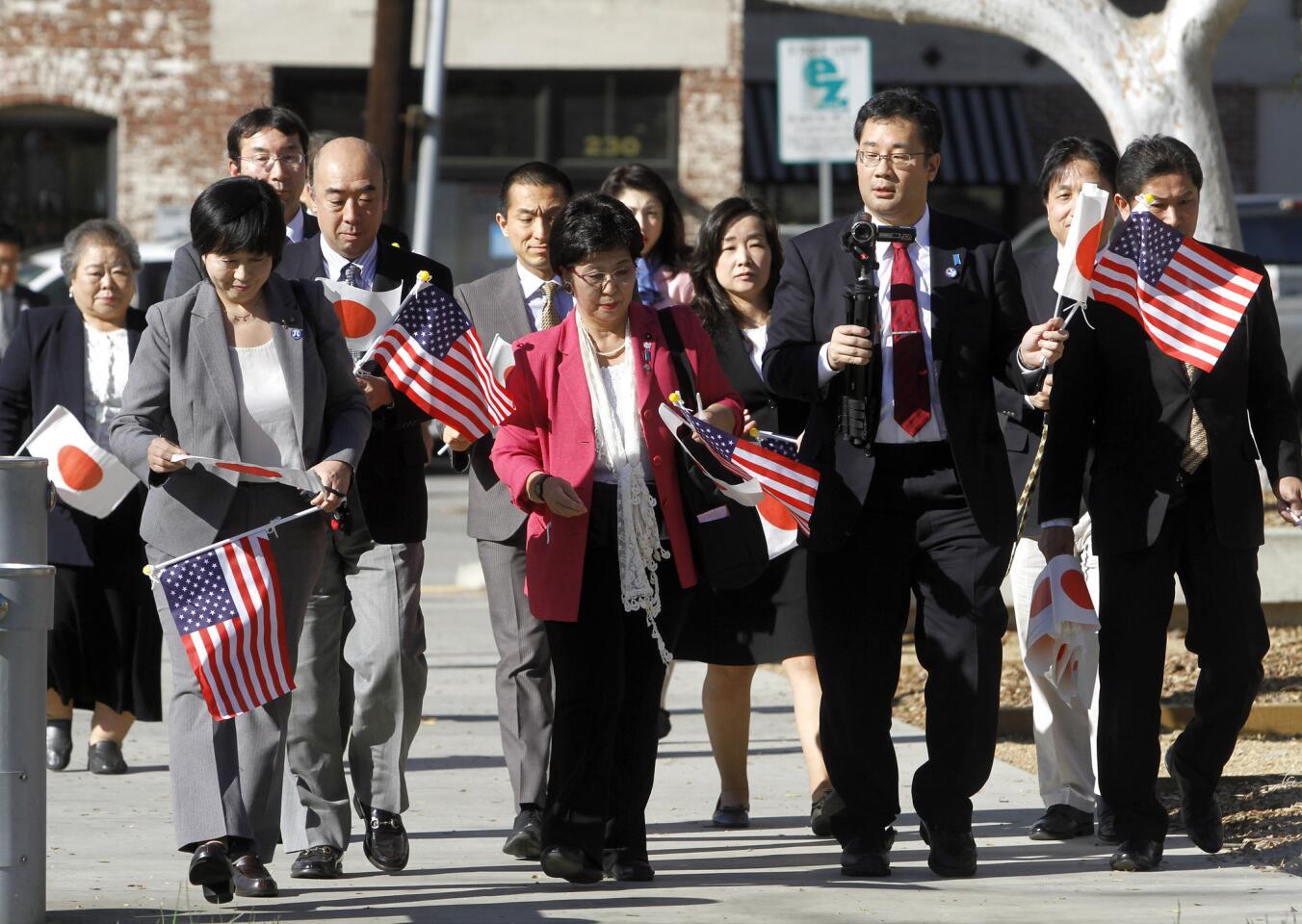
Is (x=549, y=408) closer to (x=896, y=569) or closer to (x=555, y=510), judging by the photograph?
(x=555, y=510)

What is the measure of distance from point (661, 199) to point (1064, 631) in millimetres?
2617

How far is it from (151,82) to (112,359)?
16.1m

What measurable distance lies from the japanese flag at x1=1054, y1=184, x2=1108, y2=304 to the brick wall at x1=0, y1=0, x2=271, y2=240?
1849 cm

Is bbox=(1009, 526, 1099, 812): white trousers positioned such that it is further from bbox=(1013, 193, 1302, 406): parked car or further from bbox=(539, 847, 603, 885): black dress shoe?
bbox=(1013, 193, 1302, 406): parked car

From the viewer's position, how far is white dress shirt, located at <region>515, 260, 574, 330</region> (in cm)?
689

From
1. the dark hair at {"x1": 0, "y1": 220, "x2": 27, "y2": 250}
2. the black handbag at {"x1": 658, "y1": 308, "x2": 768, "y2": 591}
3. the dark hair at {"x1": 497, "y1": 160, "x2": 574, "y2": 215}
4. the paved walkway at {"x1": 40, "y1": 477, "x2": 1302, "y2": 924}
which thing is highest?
the dark hair at {"x1": 0, "y1": 220, "x2": 27, "y2": 250}

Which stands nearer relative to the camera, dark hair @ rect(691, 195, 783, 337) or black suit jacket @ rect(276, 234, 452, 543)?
black suit jacket @ rect(276, 234, 452, 543)

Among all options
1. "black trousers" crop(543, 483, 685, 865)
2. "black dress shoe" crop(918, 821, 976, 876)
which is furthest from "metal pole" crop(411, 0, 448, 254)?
"black dress shoe" crop(918, 821, 976, 876)

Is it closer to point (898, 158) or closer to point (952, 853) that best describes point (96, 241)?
point (898, 158)

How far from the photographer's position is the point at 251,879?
18.9 ft

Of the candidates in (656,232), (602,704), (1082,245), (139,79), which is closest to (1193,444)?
(1082,245)

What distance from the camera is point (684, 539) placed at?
6.05 m

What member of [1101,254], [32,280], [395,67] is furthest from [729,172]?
[1101,254]

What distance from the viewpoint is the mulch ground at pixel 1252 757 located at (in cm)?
662
